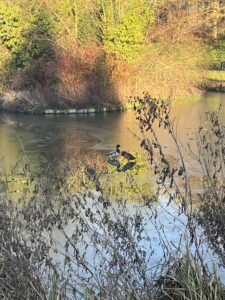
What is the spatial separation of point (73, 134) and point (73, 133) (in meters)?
0.15

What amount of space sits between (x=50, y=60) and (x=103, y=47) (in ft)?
6.55

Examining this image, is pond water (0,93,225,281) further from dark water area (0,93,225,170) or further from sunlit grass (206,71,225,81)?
sunlit grass (206,71,225,81)

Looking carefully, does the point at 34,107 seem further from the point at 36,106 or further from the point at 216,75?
the point at 216,75

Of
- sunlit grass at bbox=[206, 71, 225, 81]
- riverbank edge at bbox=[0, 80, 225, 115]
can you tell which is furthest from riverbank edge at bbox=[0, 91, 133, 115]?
sunlit grass at bbox=[206, 71, 225, 81]

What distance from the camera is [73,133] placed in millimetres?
13422

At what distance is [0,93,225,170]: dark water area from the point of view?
10719 millimetres

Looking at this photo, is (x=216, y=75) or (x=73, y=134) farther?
(x=216, y=75)

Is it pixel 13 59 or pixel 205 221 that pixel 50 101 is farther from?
pixel 205 221

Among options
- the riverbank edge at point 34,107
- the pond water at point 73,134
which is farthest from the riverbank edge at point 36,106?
the pond water at point 73,134

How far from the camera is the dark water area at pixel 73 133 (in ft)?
35.2

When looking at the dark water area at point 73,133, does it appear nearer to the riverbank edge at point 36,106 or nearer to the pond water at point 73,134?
the pond water at point 73,134

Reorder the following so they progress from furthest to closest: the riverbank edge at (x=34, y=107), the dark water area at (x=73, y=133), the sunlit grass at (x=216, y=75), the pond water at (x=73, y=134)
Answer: the sunlit grass at (x=216, y=75), the riverbank edge at (x=34, y=107), the dark water area at (x=73, y=133), the pond water at (x=73, y=134)

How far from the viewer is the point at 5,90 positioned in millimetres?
19094

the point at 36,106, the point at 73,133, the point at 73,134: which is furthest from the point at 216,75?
the point at 73,134
